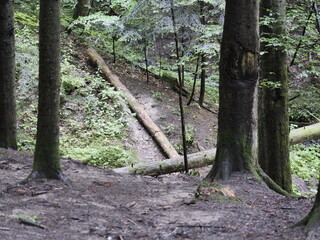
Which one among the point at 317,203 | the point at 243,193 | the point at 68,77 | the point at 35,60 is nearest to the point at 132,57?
the point at 68,77

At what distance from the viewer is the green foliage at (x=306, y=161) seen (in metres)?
13.0

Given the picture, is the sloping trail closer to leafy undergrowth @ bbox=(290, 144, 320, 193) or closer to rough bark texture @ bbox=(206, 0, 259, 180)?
leafy undergrowth @ bbox=(290, 144, 320, 193)

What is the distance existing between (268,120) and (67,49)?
37.3 feet

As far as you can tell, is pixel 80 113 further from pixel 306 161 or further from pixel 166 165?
pixel 306 161

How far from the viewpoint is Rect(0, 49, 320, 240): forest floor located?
3818 millimetres

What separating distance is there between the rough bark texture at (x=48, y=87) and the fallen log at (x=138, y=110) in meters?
6.08

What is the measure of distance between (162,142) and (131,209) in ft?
23.0

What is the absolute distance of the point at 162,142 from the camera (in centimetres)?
1235

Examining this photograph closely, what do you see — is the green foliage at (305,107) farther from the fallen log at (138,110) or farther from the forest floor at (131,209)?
the forest floor at (131,209)

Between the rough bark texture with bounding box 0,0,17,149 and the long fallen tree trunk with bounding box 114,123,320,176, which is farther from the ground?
→ the rough bark texture with bounding box 0,0,17,149

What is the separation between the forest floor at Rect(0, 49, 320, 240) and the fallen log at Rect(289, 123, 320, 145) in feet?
23.7

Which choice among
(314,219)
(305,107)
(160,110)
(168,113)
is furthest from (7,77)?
(305,107)

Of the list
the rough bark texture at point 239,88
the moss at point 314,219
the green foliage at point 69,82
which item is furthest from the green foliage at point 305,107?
the moss at point 314,219

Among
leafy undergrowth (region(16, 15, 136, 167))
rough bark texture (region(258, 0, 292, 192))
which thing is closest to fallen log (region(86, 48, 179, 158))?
leafy undergrowth (region(16, 15, 136, 167))
